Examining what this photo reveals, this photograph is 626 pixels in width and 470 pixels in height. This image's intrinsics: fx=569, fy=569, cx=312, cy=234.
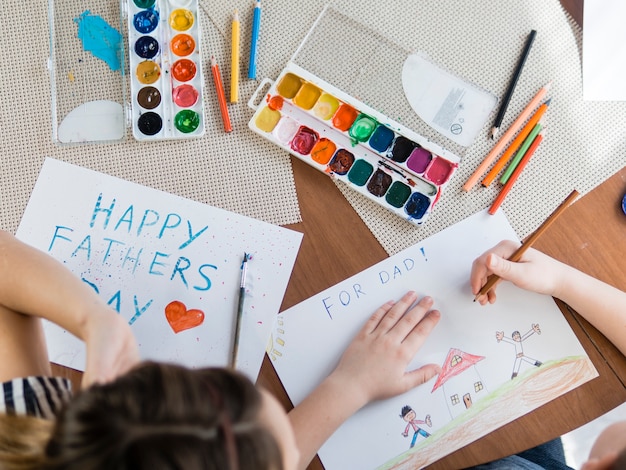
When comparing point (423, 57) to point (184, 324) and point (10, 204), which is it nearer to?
point (184, 324)

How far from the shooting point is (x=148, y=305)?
746mm

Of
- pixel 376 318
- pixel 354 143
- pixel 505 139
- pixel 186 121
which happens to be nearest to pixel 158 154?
pixel 186 121

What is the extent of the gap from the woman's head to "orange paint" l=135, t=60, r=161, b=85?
0.45 metres

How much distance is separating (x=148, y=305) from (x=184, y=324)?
5 centimetres

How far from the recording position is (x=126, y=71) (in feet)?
2.59

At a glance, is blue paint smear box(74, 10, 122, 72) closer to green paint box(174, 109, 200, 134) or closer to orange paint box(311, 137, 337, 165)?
green paint box(174, 109, 200, 134)

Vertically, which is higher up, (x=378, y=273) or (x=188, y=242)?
(x=378, y=273)

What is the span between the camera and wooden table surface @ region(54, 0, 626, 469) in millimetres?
738

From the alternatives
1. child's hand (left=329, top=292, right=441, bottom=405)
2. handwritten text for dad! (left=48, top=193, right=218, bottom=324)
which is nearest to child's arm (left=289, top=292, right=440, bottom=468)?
child's hand (left=329, top=292, right=441, bottom=405)

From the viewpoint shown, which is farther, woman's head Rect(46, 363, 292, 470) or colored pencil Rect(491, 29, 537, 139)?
colored pencil Rect(491, 29, 537, 139)

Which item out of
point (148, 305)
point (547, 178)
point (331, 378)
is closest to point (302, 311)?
point (331, 378)

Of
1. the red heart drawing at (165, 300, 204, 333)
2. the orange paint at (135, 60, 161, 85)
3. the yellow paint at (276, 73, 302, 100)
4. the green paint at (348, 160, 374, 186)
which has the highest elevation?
→ the yellow paint at (276, 73, 302, 100)

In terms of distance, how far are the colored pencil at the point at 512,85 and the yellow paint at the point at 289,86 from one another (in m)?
0.27

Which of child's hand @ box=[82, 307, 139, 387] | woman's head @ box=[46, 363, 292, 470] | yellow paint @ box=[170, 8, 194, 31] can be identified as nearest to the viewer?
woman's head @ box=[46, 363, 292, 470]
